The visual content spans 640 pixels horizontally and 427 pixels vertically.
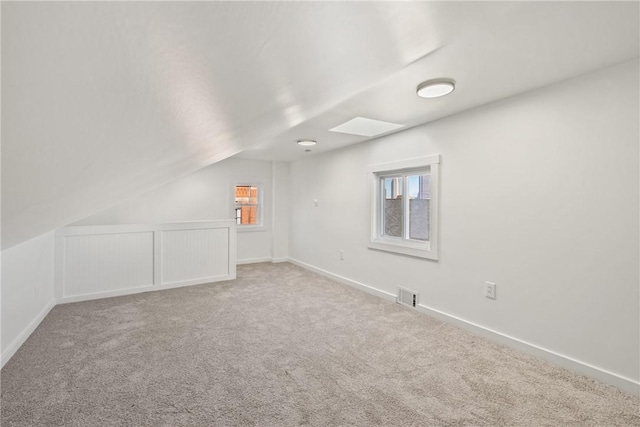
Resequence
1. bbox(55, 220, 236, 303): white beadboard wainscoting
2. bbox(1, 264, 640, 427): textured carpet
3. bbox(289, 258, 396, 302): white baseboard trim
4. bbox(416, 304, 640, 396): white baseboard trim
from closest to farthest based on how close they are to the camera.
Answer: bbox(1, 264, 640, 427): textured carpet < bbox(416, 304, 640, 396): white baseboard trim < bbox(55, 220, 236, 303): white beadboard wainscoting < bbox(289, 258, 396, 302): white baseboard trim

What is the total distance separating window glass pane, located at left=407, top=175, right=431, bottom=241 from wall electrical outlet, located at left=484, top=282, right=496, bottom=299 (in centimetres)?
92

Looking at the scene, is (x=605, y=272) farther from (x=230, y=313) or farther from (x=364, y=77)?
A: (x=230, y=313)

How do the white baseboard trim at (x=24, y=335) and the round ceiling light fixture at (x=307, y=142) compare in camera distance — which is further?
the round ceiling light fixture at (x=307, y=142)

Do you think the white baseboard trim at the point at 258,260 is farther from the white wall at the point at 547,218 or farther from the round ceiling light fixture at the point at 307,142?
the white wall at the point at 547,218

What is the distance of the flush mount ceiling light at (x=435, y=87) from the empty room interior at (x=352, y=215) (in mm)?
27

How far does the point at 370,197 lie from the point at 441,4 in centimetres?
362

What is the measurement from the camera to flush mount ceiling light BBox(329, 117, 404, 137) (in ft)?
12.1

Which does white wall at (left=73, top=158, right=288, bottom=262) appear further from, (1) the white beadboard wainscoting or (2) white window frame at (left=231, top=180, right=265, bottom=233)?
(1) the white beadboard wainscoting

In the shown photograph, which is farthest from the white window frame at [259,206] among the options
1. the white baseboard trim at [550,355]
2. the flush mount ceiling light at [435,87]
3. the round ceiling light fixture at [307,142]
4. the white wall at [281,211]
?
the flush mount ceiling light at [435,87]

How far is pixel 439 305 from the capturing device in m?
3.32

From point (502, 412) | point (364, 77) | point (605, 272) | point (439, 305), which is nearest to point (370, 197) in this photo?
point (439, 305)

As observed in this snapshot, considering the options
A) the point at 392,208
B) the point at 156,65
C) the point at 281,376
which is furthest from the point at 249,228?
the point at 156,65

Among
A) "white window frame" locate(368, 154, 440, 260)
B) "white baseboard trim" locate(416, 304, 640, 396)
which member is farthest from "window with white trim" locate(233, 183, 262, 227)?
"white baseboard trim" locate(416, 304, 640, 396)

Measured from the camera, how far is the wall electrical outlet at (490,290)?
9.25ft
